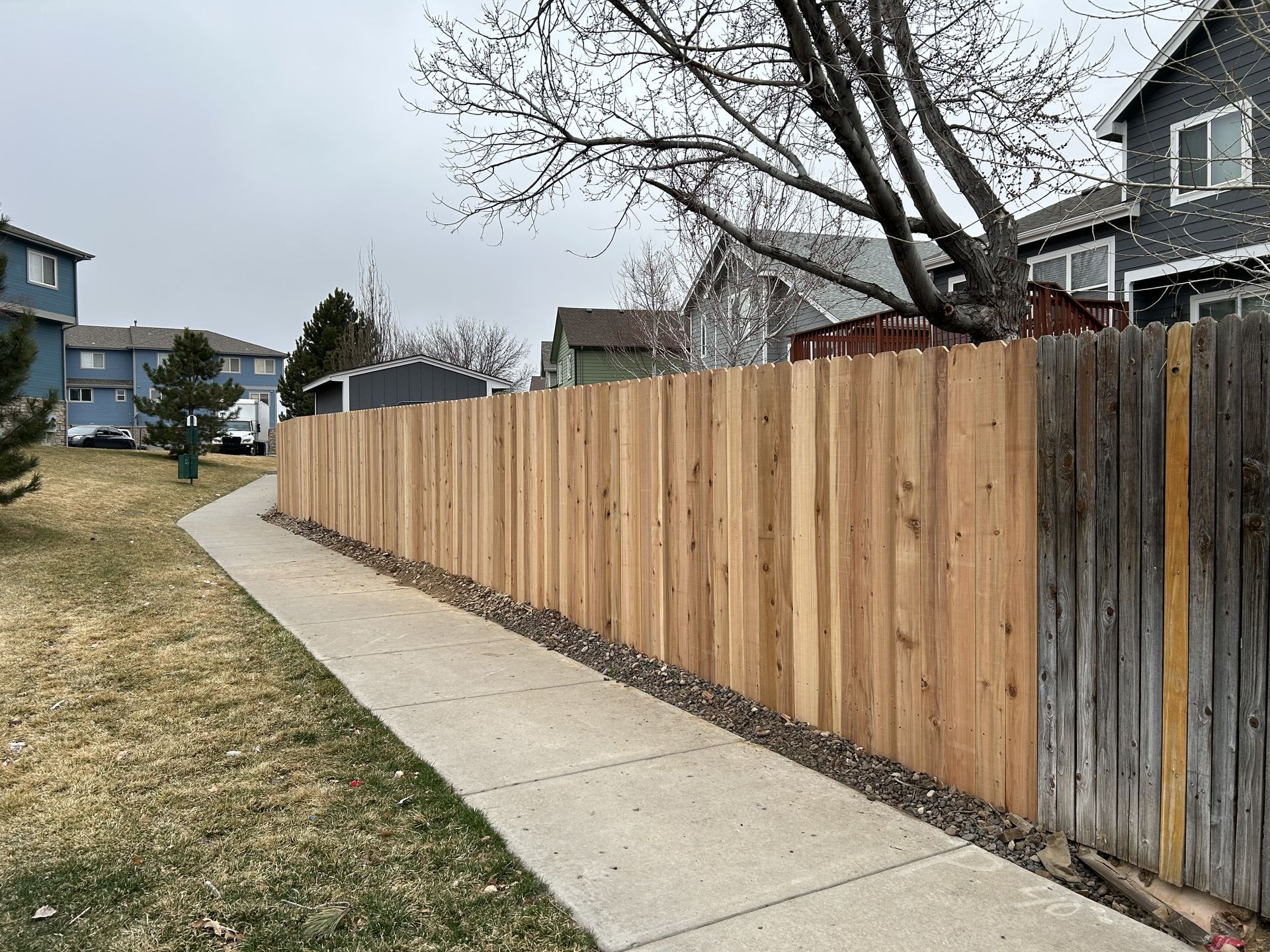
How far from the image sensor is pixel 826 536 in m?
4.65

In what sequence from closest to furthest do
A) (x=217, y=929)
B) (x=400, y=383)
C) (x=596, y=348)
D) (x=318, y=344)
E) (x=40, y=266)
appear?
1. (x=217, y=929)
2. (x=400, y=383)
3. (x=40, y=266)
4. (x=596, y=348)
5. (x=318, y=344)

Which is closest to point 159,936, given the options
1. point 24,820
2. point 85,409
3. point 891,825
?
point 24,820

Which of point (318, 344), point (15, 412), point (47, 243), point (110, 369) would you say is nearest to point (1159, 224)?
point (15, 412)

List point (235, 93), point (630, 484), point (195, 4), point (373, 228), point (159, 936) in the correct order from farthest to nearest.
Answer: point (373, 228) → point (235, 93) → point (195, 4) → point (630, 484) → point (159, 936)

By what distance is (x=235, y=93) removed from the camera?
12953mm

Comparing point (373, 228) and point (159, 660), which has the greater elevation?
point (373, 228)

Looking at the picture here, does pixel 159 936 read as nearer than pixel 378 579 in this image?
Yes

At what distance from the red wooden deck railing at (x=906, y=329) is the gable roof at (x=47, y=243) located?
26588 mm

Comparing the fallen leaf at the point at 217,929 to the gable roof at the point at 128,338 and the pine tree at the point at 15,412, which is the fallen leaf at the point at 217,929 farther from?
the gable roof at the point at 128,338

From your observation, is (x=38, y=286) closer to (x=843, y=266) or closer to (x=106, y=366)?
(x=843, y=266)

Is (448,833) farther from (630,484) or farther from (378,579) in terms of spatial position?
(378,579)

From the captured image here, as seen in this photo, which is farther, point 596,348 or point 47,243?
point 596,348

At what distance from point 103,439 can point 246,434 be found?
7.37 metres

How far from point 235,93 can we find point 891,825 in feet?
43.1
